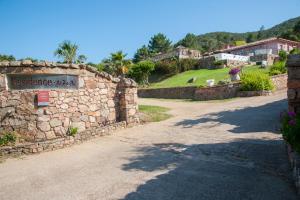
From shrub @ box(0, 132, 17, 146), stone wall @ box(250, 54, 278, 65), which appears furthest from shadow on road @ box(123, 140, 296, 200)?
stone wall @ box(250, 54, 278, 65)

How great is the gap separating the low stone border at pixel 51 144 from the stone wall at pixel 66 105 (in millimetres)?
191

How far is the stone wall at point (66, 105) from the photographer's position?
920 cm

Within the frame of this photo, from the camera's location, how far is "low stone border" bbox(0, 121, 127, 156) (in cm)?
859

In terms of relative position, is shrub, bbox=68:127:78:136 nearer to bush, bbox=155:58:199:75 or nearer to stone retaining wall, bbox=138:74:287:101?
stone retaining wall, bbox=138:74:287:101

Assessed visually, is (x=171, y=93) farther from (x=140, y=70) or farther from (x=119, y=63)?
(x=119, y=63)

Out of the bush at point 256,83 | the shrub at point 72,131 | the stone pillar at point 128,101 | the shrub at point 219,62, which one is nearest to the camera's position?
the shrub at point 72,131

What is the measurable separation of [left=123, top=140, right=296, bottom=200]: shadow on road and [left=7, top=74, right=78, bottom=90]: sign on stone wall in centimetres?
397

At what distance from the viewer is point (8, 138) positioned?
355 inches

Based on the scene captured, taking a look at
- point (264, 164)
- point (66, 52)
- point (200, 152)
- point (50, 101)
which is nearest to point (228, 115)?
point (200, 152)

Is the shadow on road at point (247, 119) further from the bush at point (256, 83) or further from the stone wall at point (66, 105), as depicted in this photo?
the bush at point (256, 83)

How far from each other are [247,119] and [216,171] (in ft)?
17.8

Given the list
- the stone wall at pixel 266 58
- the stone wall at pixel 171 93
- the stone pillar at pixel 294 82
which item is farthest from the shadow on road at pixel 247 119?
the stone wall at pixel 266 58

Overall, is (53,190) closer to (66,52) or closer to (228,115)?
(228,115)

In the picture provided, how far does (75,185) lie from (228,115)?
319 inches
